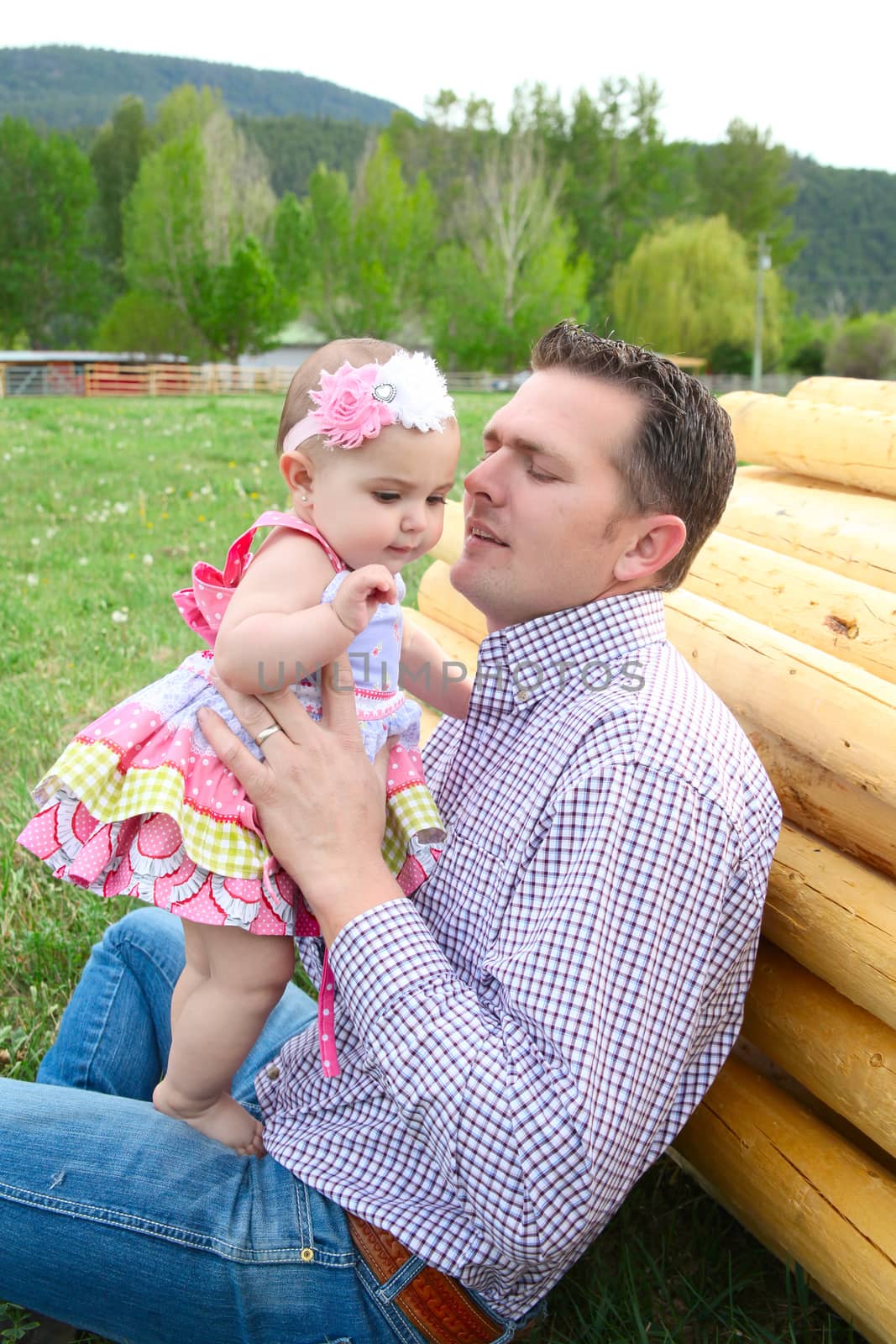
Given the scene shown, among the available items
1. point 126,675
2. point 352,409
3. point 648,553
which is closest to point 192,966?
point 352,409

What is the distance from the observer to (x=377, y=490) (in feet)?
7.20

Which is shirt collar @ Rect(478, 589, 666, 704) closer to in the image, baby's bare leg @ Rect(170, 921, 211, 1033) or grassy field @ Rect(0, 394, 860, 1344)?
baby's bare leg @ Rect(170, 921, 211, 1033)

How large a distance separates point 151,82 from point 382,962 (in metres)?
193

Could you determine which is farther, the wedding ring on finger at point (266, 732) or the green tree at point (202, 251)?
the green tree at point (202, 251)

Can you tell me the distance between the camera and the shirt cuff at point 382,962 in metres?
1.95

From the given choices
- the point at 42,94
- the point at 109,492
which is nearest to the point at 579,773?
the point at 109,492

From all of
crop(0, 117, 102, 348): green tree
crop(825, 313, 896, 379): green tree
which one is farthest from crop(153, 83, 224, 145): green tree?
crop(825, 313, 896, 379): green tree

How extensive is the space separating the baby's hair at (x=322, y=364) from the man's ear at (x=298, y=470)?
2 cm

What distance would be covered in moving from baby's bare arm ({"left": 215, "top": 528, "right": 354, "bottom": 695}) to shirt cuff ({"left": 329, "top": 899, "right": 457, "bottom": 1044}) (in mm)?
484

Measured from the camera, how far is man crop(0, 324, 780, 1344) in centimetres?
184

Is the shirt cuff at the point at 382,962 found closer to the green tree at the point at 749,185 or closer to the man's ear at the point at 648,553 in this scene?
the man's ear at the point at 648,553

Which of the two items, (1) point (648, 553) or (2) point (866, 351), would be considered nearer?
(1) point (648, 553)

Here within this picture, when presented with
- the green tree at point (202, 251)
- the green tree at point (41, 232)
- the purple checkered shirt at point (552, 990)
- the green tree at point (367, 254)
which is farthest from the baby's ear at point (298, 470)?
the green tree at point (41, 232)

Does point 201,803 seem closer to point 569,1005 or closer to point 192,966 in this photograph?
point 192,966
